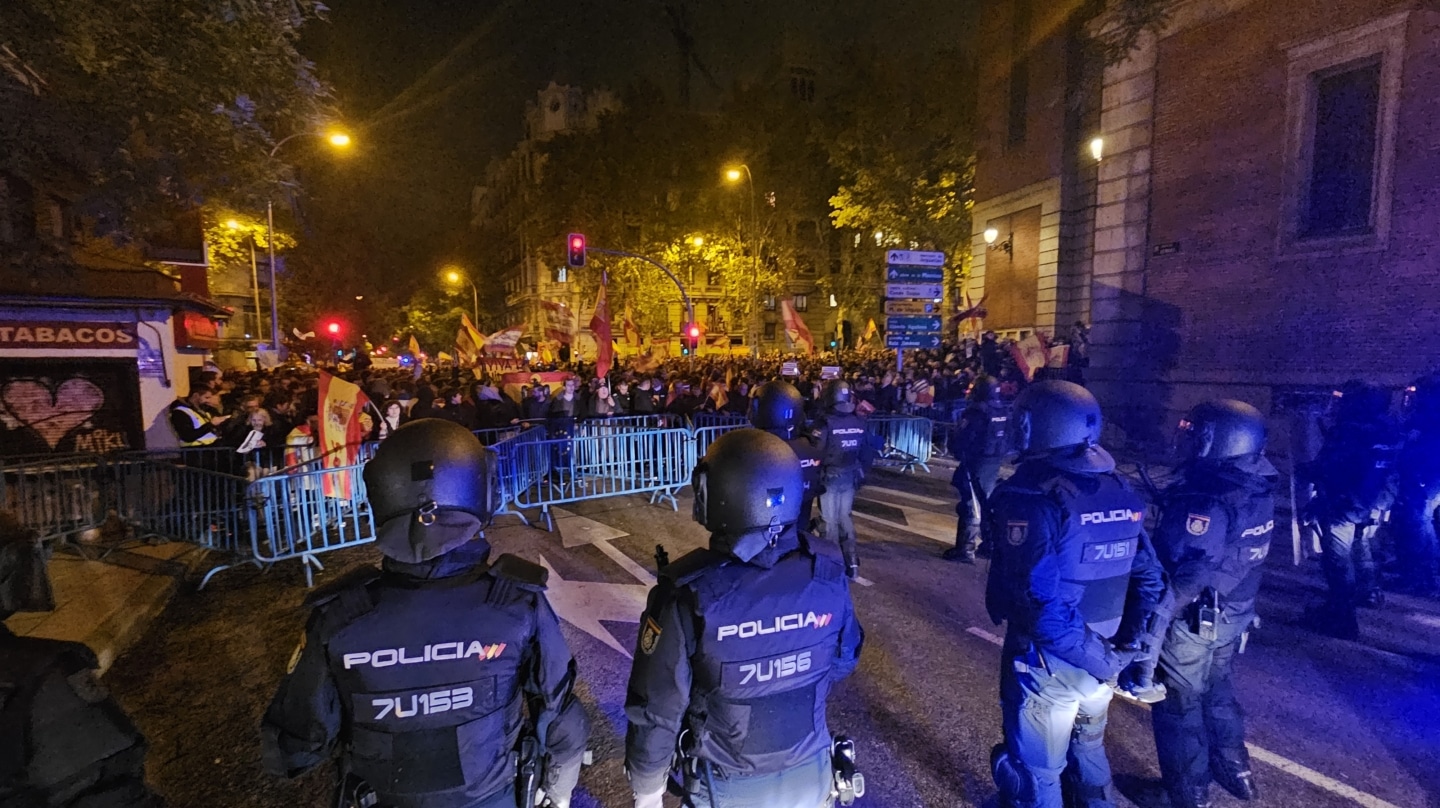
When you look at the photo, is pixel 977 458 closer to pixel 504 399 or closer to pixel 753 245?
pixel 504 399

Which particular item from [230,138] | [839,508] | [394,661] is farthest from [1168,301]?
[230,138]

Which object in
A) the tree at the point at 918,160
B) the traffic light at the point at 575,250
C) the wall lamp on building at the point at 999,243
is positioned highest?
the tree at the point at 918,160

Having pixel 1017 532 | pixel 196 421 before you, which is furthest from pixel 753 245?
pixel 1017 532

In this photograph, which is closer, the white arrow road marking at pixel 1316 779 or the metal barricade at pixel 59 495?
the white arrow road marking at pixel 1316 779

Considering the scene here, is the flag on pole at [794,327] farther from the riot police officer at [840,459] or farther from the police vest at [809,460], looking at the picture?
the police vest at [809,460]

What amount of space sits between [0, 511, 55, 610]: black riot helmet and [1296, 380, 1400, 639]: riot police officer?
7.67 meters

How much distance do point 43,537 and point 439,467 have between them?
24.8 feet

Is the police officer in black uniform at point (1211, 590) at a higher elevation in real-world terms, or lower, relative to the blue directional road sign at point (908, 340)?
lower

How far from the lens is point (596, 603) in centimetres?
609

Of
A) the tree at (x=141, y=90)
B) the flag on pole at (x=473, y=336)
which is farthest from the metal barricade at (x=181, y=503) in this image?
the flag on pole at (x=473, y=336)

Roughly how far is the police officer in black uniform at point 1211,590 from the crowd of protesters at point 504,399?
5.59m

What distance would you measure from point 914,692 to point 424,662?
11.6 feet

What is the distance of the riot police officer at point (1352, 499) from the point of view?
17.8 feet

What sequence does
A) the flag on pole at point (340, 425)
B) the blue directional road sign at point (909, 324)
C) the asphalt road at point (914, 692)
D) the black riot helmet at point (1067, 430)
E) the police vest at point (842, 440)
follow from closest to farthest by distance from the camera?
1. the black riot helmet at point (1067, 430)
2. the asphalt road at point (914, 692)
3. the police vest at point (842, 440)
4. the flag on pole at point (340, 425)
5. the blue directional road sign at point (909, 324)
